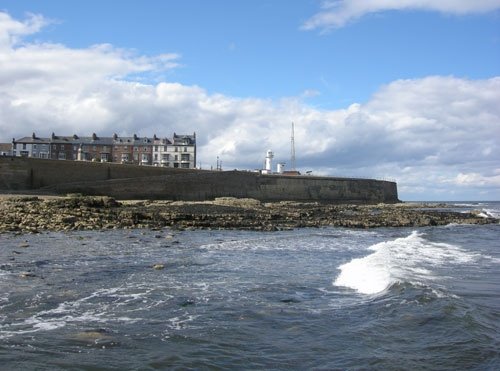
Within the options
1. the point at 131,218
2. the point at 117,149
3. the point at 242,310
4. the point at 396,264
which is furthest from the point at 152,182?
the point at 117,149

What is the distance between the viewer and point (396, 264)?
51.1 feet

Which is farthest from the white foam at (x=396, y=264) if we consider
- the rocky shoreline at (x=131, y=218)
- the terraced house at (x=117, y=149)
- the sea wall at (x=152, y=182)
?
the terraced house at (x=117, y=149)

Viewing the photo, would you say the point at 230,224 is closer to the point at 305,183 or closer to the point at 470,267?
the point at 470,267

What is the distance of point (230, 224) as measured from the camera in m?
31.5

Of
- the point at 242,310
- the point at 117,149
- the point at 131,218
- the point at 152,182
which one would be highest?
the point at 117,149

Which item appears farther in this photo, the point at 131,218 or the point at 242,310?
the point at 131,218

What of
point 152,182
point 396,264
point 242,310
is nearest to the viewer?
point 242,310

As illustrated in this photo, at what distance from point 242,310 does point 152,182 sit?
42462 millimetres

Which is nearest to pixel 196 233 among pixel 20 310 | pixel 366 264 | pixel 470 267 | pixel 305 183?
pixel 366 264

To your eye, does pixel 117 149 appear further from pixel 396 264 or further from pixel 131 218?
pixel 396 264

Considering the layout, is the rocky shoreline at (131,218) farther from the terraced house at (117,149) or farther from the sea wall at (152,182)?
the terraced house at (117,149)

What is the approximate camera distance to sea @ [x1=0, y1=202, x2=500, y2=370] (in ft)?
21.7

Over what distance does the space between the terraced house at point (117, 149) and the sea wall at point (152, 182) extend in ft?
101

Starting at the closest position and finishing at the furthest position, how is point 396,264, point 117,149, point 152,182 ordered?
point 396,264
point 152,182
point 117,149
